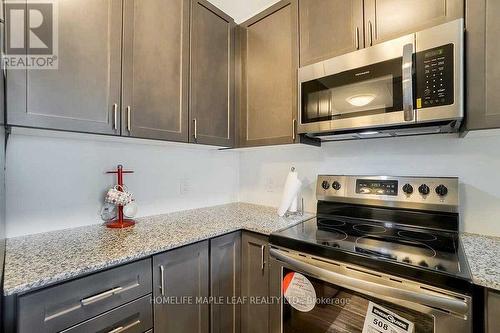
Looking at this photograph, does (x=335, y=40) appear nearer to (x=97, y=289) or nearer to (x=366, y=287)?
(x=366, y=287)

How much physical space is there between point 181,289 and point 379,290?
0.89m

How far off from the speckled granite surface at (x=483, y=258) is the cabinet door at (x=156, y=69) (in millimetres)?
1492

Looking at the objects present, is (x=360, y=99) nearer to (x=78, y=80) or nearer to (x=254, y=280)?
(x=254, y=280)

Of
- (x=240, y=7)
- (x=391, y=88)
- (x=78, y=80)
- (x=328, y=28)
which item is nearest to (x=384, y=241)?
(x=391, y=88)

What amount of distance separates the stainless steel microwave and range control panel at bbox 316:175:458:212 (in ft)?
0.90

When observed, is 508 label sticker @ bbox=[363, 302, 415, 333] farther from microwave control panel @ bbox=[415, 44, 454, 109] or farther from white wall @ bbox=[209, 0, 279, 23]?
white wall @ bbox=[209, 0, 279, 23]

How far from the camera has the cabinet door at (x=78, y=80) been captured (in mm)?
971

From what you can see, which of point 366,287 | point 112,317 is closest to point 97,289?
point 112,317

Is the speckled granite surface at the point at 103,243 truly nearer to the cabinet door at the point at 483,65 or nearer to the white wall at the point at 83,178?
the white wall at the point at 83,178

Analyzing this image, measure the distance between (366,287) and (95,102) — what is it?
146 cm

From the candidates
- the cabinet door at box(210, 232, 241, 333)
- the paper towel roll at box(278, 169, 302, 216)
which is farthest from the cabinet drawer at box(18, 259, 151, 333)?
the paper towel roll at box(278, 169, 302, 216)

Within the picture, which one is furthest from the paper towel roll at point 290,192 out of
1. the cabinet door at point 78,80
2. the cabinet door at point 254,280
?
Result: the cabinet door at point 78,80

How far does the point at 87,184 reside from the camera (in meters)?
1.40
